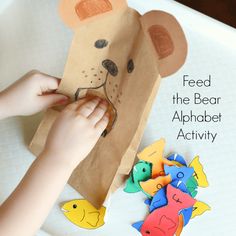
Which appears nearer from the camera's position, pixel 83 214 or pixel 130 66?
pixel 130 66

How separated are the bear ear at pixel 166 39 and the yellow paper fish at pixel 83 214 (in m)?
0.24

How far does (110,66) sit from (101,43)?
0.11 ft

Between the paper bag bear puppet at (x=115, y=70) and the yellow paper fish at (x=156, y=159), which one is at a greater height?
the paper bag bear puppet at (x=115, y=70)

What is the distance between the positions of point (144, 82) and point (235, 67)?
19 centimetres

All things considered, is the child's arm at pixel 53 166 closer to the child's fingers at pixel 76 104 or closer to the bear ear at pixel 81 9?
the child's fingers at pixel 76 104

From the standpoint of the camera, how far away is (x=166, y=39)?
0.48 m

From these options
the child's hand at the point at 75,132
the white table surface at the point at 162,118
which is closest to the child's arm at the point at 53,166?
the child's hand at the point at 75,132

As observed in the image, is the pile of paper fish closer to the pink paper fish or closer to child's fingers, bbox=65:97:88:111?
the pink paper fish

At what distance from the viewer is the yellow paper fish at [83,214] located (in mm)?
633

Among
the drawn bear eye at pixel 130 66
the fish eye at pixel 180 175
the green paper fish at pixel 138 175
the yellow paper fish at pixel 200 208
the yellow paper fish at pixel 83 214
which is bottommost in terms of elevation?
the yellow paper fish at pixel 200 208

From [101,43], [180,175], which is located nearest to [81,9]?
[101,43]

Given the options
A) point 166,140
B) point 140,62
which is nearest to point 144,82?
point 140,62

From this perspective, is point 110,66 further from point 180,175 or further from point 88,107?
point 180,175

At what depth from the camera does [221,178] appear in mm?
630
